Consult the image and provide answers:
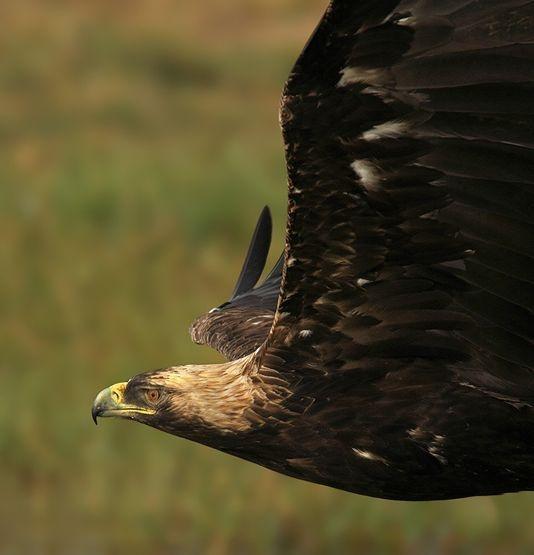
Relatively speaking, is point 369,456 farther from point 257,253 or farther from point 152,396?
point 257,253

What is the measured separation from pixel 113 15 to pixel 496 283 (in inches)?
1347

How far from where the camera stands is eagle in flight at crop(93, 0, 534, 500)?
583cm

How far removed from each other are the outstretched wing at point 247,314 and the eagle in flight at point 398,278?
113 cm

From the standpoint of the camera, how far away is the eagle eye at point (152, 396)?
7.24 metres

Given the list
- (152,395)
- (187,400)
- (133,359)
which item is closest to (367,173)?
(187,400)

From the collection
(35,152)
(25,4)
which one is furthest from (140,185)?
(25,4)

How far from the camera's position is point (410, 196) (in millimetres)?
6156

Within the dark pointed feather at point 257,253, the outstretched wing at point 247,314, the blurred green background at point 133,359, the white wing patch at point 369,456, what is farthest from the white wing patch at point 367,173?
the blurred green background at point 133,359

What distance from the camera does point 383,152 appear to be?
6.04 metres

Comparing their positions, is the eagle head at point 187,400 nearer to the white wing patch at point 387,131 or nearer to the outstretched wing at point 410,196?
the outstretched wing at point 410,196

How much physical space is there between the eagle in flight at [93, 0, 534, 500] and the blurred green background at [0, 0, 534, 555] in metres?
3.87

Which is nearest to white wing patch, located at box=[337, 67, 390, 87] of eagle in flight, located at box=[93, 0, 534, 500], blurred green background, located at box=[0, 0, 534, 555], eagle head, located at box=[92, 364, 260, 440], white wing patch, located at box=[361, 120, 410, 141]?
eagle in flight, located at box=[93, 0, 534, 500]

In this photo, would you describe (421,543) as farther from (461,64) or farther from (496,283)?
(461,64)

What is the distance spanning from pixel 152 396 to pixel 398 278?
136 centimetres
